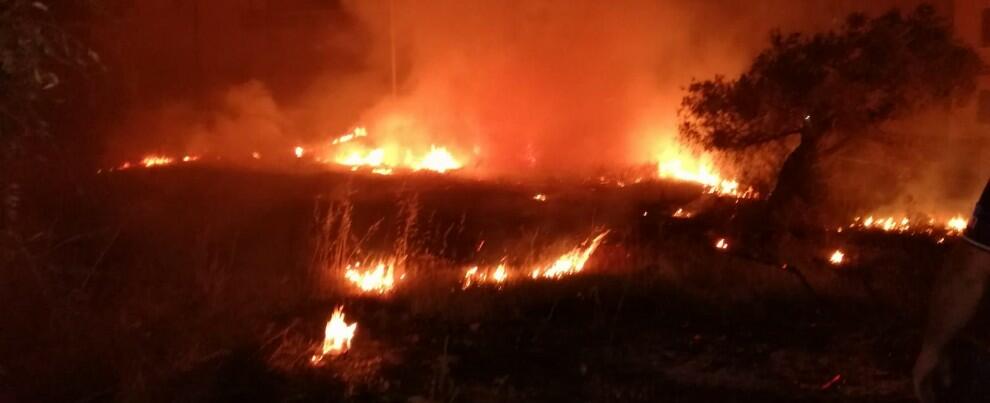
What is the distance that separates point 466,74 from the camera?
1844 centimetres

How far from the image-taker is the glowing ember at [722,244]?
7505 millimetres

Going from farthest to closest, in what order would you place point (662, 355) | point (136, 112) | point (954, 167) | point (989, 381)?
point (136, 112) → point (954, 167) → point (662, 355) → point (989, 381)

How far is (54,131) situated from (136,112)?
9467 mm

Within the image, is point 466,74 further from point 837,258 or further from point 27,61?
point 27,61

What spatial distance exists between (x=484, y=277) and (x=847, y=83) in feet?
15.5

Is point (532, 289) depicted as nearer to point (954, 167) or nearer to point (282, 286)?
point (282, 286)

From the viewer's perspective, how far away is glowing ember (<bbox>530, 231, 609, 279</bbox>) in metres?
6.33

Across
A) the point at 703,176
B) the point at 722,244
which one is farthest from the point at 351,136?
the point at 722,244

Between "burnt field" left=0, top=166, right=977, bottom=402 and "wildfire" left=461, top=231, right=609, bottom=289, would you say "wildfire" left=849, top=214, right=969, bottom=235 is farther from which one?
"wildfire" left=461, top=231, right=609, bottom=289

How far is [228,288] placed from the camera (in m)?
5.32

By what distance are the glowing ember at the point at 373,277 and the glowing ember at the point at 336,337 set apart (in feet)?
2.28

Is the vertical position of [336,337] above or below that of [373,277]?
below

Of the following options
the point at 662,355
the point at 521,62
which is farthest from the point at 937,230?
the point at 521,62

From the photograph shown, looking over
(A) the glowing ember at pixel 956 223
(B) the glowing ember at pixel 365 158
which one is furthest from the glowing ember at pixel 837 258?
(B) the glowing ember at pixel 365 158
